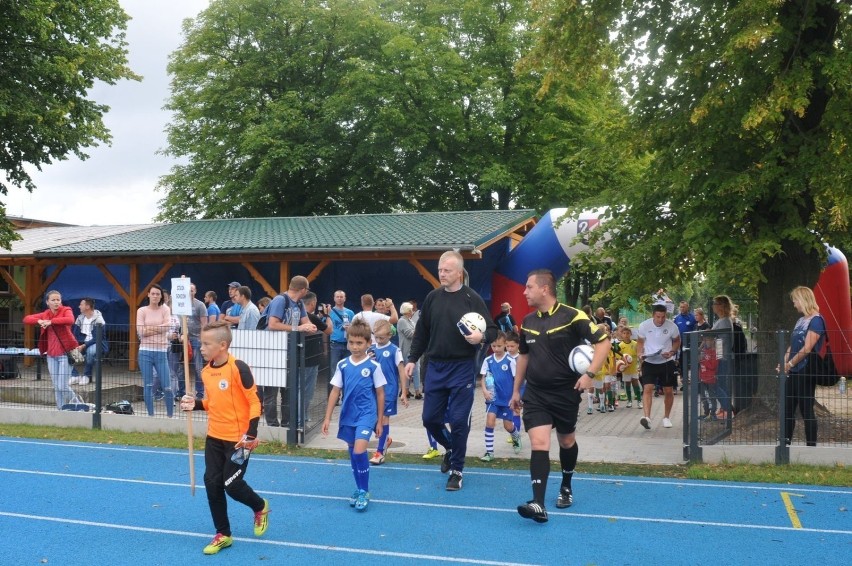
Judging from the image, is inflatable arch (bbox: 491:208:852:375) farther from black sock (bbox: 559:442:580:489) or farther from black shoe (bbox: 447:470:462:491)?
black sock (bbox: 559:442:580:489)

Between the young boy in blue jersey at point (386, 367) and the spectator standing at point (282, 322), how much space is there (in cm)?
154

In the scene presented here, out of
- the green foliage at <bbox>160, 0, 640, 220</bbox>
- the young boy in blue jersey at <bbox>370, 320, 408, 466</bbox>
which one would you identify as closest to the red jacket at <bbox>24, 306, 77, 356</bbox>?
the young boy in blue jersey at <bbox>370, 320, 408, 466</bbox>

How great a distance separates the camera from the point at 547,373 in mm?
6602

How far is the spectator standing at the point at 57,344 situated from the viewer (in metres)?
12.1

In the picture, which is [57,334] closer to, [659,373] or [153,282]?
[659,373]

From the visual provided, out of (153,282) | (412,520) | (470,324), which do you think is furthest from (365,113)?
(412,520)

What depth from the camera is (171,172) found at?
36.7 metres

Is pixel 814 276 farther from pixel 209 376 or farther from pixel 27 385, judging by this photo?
pixel 27 385

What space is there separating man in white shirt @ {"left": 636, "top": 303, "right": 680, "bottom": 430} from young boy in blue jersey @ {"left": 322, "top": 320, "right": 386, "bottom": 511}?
5.91 metres

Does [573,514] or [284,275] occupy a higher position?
[284,275]

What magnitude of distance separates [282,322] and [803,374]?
21.4ft

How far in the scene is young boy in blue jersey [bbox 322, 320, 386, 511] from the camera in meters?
7.01

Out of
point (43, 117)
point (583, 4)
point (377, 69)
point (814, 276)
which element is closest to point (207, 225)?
point (43, 117)

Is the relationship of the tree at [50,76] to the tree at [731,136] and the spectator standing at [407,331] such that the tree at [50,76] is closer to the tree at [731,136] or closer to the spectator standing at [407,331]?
the spectator standing at [407,331]
